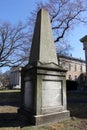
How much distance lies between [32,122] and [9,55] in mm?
21739

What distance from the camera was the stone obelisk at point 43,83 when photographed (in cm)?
745

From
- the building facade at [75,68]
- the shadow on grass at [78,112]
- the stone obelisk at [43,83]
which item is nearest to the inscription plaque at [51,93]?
the stone obelisk at [43,83]

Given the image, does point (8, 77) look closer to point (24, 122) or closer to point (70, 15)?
point (70, 15)

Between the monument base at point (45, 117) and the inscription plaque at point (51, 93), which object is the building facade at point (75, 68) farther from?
the monument base at point (45, 117)

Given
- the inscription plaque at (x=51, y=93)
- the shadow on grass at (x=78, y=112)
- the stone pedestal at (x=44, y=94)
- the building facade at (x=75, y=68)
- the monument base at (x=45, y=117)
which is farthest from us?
the building facade at (x=75, y=68)

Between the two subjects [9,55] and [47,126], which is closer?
[47,126]

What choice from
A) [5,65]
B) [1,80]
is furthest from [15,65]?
[1,80]

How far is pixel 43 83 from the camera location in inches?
302

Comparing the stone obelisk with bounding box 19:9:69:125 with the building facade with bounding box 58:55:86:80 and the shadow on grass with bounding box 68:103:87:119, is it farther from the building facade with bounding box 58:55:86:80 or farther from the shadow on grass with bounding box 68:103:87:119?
the building facade with bounding box 58:55:86:80

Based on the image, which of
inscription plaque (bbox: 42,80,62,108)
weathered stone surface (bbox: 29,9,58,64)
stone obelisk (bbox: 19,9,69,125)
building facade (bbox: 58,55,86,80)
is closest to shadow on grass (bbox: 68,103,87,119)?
stone obelisk (bbox: 19,9,69,125)

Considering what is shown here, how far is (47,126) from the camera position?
7.05m

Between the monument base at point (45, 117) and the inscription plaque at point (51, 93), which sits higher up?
the inscription plaque at point (51, 93)

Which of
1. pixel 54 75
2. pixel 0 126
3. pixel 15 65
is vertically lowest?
pixel 0 126

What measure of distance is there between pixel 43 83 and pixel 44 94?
16.1 inches
